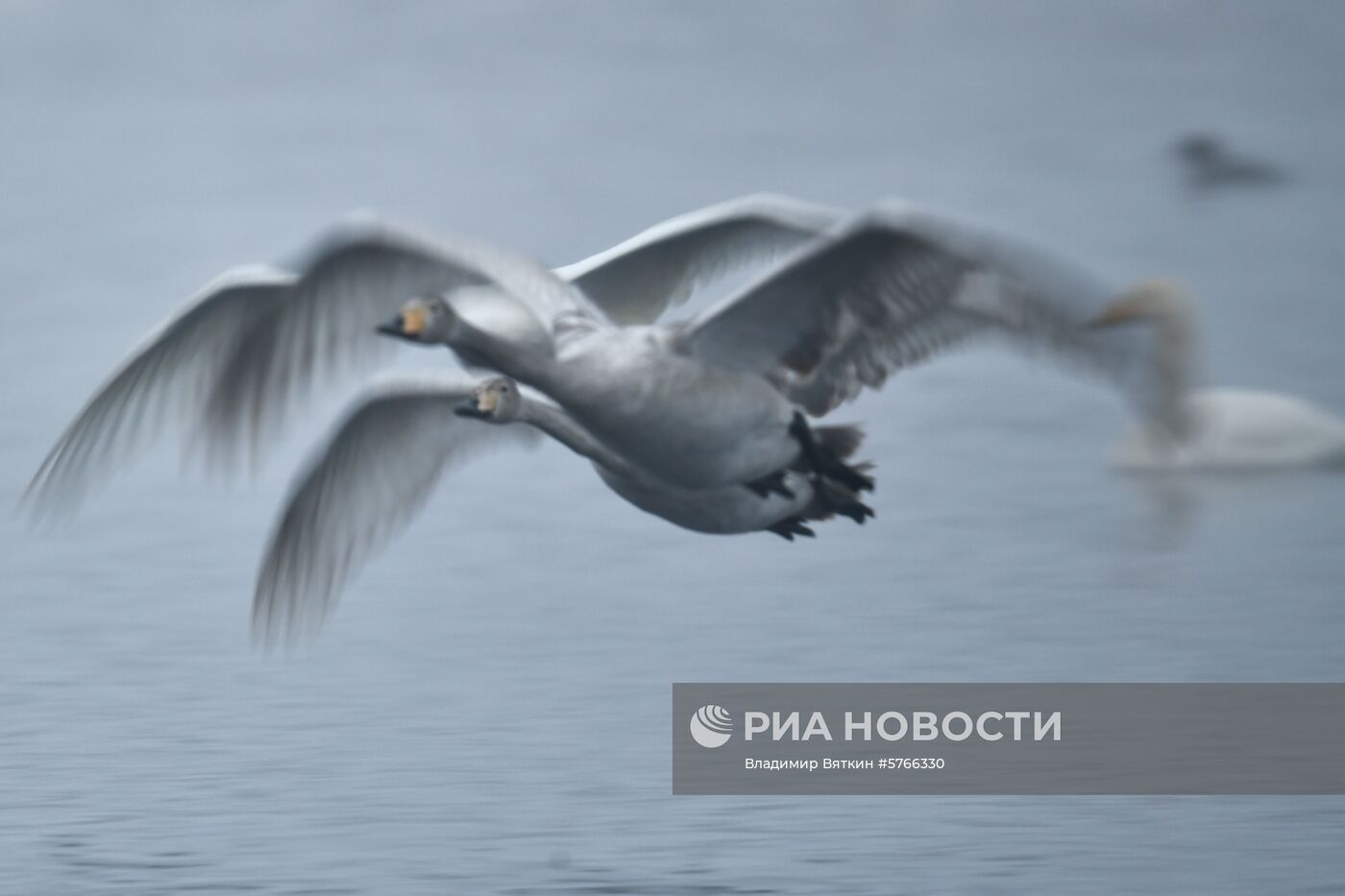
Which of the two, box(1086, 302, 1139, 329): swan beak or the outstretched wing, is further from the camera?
the outstretched wing

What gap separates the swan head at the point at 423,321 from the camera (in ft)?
32.5

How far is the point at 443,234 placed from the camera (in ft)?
34.8

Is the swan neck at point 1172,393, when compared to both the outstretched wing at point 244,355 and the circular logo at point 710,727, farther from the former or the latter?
the circular logo at point 710,727

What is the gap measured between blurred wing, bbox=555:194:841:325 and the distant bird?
18789 mm

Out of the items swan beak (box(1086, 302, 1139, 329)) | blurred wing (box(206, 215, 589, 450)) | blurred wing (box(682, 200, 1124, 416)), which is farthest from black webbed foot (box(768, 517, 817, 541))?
swan beak (box(1086, 302, 1139, 329))

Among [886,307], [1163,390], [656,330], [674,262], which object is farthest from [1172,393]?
[674,262]

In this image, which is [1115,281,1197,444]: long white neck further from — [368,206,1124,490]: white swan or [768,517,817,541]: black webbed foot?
[768,517,817,541]: black webbed foot

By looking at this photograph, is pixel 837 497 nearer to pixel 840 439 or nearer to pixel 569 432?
pixel 840 439

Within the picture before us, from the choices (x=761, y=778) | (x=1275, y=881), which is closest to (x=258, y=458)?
(x=761, y=778)

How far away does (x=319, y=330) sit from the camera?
11.4 metres

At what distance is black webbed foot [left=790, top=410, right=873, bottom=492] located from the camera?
10.9m

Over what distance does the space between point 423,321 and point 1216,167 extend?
2306 cm

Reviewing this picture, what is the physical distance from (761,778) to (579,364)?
202cm

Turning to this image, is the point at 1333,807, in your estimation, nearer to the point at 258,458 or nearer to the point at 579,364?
the point at 579,364
